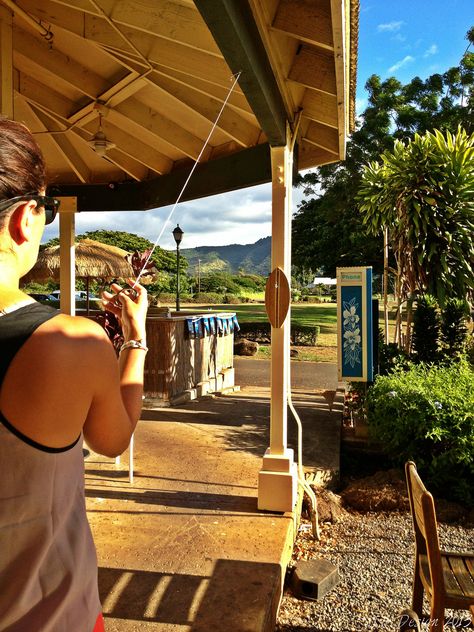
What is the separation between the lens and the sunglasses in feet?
3.24

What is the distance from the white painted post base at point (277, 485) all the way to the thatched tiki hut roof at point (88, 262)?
31.2 ft

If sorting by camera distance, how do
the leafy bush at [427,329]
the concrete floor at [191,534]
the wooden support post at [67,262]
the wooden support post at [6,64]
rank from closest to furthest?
the concrete floor at [191,534] → the wooden support post at [6,64] → the wooden support post at [67,262] → the leafy bush at [427,329]

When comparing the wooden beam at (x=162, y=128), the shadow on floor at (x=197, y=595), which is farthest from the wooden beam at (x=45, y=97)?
the shadow on floor at (x=197, y=595)

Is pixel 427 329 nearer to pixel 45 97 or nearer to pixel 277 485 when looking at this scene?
pixel 277 485

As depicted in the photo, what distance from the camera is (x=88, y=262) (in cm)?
1281

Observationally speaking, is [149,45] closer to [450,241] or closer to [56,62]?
[56,62]

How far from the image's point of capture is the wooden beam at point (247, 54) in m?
2.27

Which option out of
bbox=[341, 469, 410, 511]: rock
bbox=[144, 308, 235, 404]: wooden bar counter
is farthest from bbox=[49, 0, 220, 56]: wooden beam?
bbox=[144, 308, 235, 404]: wooden bar counter

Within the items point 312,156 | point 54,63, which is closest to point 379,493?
point 312,156

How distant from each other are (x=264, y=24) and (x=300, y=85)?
862mm

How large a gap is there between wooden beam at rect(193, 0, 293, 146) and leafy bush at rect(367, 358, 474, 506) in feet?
9.70

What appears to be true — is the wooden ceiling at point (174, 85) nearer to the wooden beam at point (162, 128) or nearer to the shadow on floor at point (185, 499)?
the wooden beam at point (162, 128)

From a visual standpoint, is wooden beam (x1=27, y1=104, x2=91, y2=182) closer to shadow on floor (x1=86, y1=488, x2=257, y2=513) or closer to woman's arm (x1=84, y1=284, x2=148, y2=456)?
shadow on floor (x1=86, y1=488, x2=257, y2=513)

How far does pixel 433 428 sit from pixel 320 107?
9.98 feet
